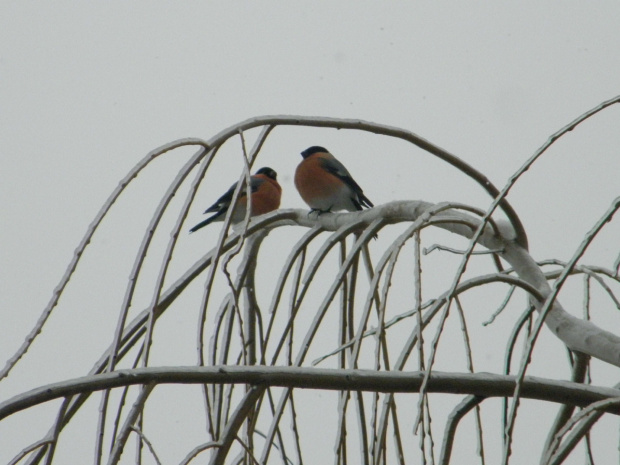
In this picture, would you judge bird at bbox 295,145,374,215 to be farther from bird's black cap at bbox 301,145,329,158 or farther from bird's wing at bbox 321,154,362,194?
bird's black cap at bbox 301,145,329,158

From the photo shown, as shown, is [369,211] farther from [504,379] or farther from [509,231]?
[504,379]

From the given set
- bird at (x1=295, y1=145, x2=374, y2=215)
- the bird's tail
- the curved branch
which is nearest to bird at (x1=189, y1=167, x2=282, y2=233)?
the bird's tail

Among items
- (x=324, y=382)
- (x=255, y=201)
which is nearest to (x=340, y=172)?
(x=255, y=201)

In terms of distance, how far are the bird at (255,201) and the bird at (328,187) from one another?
1.45 ft

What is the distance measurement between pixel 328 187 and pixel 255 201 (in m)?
0.79

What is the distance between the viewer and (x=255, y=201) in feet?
14.1

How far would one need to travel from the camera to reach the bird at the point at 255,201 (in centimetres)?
414

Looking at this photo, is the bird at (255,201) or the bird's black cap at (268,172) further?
the bird's black cap at (268,172)

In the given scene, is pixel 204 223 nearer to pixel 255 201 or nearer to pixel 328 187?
pixel 255 201

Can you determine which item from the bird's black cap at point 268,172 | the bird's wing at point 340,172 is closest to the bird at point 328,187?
the bird's wing at point 340,172

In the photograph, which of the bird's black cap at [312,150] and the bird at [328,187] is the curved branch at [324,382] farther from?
the bird's black cap at [312,150]

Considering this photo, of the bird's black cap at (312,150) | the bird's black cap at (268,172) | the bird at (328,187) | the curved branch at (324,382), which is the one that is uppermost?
the bird's black cap at (268,172)

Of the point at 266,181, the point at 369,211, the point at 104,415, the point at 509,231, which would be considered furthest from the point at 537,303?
the point at 266,181

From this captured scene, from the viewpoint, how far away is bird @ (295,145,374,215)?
3604 millimetres
